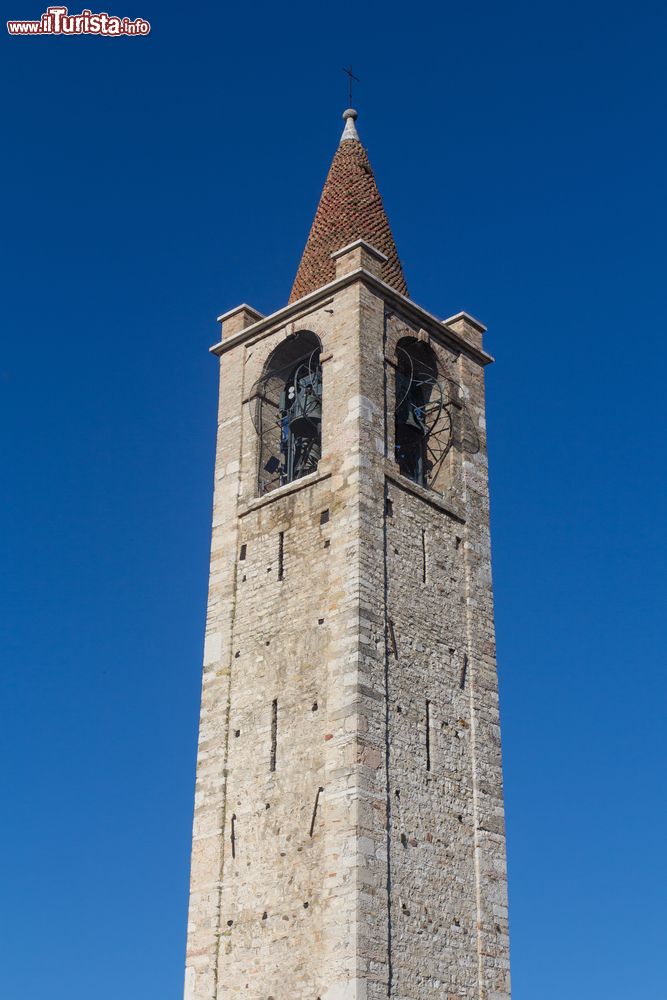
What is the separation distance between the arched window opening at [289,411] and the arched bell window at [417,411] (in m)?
1.43

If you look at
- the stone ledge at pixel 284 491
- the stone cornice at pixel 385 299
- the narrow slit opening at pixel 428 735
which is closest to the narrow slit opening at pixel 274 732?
the narrow slit opening at pixel 428 735

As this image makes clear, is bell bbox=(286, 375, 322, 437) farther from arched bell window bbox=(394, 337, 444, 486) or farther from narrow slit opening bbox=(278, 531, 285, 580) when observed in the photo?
narrow slit opening bbox=(278, 531, 285, 580)

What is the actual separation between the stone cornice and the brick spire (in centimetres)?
97

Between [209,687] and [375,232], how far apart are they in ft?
31.1

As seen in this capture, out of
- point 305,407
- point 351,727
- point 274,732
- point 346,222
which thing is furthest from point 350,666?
point 346,222

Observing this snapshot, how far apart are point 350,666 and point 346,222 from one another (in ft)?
32.6

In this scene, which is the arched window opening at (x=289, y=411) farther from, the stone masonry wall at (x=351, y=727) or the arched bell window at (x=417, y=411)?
the arched bell window at (x=417, y=411)

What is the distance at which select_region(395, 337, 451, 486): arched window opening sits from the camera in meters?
23.1

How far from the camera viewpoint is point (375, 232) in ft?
83.1

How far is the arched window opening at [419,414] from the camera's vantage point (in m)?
23.1

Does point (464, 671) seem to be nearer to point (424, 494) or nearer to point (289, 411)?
point (424, 494)

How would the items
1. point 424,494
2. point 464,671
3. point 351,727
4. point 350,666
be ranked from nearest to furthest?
point 351,727 < point 350,666 < point 464,671 < point 424,494

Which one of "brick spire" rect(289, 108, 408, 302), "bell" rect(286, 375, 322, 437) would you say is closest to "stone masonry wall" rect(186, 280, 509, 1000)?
"bell" rect(286, 375, 322, 437)

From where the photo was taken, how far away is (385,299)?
2291cm
